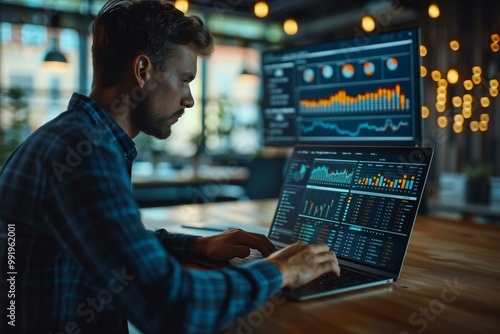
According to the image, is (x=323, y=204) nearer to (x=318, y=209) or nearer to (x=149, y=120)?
(x=318, y=209)

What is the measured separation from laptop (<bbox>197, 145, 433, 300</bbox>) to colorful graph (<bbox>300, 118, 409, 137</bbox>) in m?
0.21

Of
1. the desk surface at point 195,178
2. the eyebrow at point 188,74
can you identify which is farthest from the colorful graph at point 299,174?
the desk surface at point 195,178

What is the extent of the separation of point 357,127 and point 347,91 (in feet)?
0.41

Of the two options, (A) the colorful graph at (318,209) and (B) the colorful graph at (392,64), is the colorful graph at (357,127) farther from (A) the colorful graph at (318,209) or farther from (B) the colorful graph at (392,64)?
(A) the colorful graph at (318,209)

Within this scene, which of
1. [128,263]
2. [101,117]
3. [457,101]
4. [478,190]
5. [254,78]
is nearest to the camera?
[128,263]

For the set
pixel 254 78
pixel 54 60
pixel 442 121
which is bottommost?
pixel 442 121

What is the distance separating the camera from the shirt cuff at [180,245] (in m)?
1.23

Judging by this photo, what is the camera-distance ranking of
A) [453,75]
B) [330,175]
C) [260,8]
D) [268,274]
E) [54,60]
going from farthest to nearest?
1. [453,75]
2. [54,60]
3. [260,8]
4. [330,175]
5. [268,274]

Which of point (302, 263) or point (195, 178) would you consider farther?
point (195, 178)

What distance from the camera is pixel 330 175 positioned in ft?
4.39

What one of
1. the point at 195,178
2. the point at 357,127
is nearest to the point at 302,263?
the point at 357,127

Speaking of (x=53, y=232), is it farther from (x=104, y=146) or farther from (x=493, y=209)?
(x=493, y=209)

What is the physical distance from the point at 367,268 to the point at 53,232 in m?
0.67

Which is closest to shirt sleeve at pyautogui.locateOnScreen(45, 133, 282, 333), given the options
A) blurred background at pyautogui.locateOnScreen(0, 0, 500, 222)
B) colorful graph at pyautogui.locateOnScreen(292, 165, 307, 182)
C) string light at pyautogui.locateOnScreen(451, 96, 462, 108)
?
colorful graph at pyautogui.locateOnScreen(292, 165, 307, 182)
